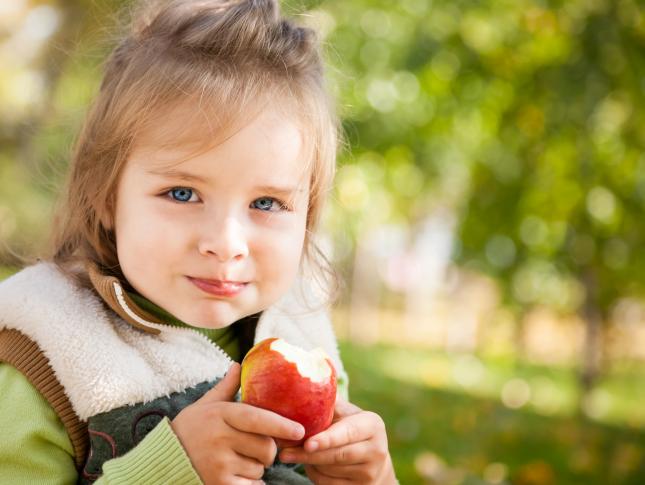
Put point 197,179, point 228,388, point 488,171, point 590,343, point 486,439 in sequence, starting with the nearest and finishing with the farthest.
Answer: point 228,388 < point 197,179 < point 486,439 < point 488,171 < point 590,343

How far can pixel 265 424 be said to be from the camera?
1432 mm

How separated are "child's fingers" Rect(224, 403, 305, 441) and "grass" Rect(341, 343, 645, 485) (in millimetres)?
1952

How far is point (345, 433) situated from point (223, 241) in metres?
0.43

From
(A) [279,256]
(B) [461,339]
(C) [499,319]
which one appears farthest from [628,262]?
(B) [461,339]

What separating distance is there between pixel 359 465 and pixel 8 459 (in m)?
0.66

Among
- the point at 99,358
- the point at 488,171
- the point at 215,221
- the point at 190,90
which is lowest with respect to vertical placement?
the point at 99,358

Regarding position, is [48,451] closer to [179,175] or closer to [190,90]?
[179,175]

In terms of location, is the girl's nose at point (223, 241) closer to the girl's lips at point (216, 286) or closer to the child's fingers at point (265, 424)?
the girl's lips at point (216, 286)

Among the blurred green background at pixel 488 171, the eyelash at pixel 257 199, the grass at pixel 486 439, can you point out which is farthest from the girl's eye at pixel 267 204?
the grass at pixel 486 439

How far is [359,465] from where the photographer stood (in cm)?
166

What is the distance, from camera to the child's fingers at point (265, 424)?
1431mm

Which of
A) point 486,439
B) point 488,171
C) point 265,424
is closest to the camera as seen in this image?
point 265,424

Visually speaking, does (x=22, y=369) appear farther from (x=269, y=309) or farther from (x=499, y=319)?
(x=499, y=319)

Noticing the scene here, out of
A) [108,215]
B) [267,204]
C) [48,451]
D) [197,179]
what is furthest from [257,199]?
[48,451]
